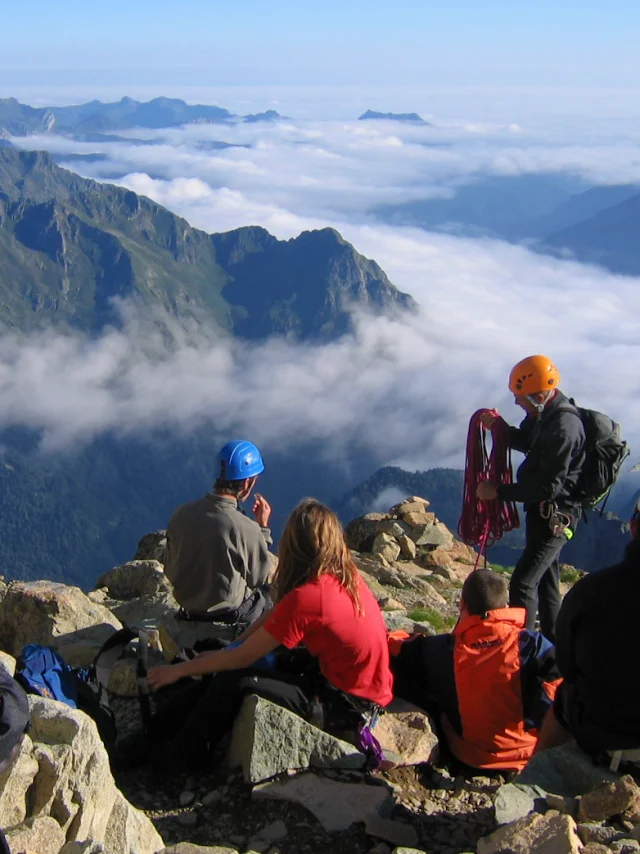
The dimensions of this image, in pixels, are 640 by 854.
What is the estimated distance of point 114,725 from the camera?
316 inches

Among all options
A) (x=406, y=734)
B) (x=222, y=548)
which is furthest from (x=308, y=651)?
(x=222, y=548)

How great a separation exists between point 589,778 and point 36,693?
14.7 ft

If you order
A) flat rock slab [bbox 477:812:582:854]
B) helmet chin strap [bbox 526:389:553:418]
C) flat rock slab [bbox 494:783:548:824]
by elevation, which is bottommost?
flat rock slab [bbox 494:783:548:824]

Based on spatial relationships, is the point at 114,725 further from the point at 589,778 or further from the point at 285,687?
the point at 589,778

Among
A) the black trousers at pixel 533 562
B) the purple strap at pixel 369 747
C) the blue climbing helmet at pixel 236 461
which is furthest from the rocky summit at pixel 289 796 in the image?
the black trousers at pixel 533 562

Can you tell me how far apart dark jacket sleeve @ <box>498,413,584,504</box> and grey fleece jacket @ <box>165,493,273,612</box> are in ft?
10.5

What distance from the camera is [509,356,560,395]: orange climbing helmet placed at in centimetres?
997

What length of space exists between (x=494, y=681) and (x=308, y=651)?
5.49ft

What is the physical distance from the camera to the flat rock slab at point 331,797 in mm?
6629

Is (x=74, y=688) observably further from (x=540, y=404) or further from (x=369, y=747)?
(x=540, y=404)

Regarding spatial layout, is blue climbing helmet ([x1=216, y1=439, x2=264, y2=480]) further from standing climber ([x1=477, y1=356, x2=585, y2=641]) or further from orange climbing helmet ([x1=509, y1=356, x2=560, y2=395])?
orange climbing helmet ([x1=509, y1=356, x2=560, y2=395])

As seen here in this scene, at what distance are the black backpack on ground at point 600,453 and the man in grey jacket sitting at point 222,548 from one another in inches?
152

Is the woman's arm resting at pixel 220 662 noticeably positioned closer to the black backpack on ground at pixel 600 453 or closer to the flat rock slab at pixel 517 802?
the flat rock slab at pixel 517 802

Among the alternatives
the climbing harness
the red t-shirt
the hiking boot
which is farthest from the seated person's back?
the hiking boot
